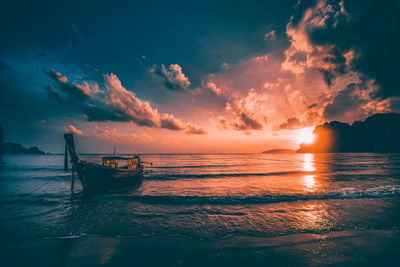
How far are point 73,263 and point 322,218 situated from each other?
11.5 metres

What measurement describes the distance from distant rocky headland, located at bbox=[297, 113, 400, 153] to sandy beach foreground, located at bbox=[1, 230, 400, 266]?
248m

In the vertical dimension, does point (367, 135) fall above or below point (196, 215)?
above

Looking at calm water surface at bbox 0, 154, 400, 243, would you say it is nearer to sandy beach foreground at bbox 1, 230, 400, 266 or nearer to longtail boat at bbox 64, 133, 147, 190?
sandy beach foreground at bbox 1, 230, 400, 266

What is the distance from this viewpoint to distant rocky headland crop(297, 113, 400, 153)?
156 metres

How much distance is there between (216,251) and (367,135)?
257597 millimetres

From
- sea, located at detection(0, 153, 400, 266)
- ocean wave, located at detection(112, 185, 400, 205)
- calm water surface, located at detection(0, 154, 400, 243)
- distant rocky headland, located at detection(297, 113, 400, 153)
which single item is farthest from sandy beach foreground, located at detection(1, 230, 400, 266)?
distant rocky headland, located at detection(297, 113, 400, 153)

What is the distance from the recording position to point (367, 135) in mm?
168125

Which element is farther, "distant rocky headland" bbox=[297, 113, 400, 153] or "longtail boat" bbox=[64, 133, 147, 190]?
"distant rocky headland" bbox=[297, 113, 400, 153]

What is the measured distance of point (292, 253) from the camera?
4.91 m

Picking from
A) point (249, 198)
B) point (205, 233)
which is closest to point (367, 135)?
point (249, 198)

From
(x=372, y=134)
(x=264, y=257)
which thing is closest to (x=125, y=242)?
(x=264, y=257)

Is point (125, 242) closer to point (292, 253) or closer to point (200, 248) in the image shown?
point (200, 248)

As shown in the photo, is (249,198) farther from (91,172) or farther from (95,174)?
(91,172)

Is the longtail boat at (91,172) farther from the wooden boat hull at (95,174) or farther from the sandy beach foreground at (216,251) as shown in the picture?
the sandy beach foreground at (216,251)
